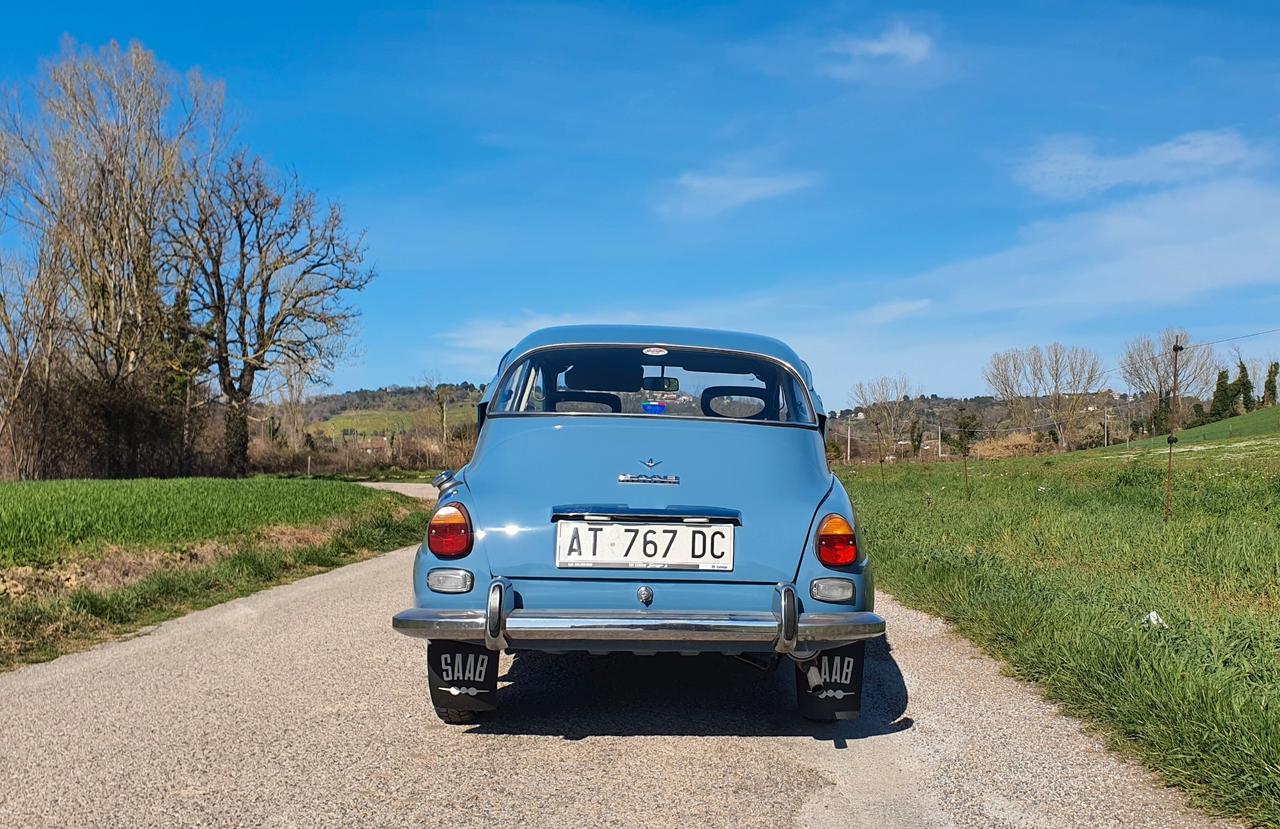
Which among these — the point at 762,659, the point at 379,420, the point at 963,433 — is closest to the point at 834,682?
the point at 762,659

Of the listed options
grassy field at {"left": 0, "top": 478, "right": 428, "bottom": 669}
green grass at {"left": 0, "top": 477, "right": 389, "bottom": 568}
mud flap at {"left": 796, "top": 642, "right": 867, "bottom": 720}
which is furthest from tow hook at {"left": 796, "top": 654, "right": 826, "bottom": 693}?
green grass at {"left": 0, "top": 477, "right": 389, "bottom": 568}

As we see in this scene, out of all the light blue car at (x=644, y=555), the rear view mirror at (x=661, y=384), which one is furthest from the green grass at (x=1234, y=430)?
the light blue car at (x=644, y=555)

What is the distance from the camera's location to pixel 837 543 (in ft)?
12.5

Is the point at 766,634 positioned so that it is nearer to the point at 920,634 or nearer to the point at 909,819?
the point at 909,819

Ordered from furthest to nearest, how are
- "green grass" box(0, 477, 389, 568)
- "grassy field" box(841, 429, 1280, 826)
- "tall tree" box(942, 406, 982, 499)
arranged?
1. "tall tree" box(942, 406, 982, 499)
2. "green grass" box(0, 477, 389, 568)
3. "grassy field" box(841, 429, 1280, 826)

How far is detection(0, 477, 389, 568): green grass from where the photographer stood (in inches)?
422

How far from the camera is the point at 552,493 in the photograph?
12.5ft

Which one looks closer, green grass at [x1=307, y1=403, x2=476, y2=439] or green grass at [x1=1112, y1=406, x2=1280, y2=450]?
green grass at [x1=1112, y1=406, x2=1280, y2=450]

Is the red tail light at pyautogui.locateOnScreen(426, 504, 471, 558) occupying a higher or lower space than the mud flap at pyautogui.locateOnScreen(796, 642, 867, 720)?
higher

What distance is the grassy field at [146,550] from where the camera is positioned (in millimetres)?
6848

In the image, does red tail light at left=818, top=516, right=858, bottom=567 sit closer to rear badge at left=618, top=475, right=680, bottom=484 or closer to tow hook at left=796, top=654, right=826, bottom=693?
tow hook at left=796, top=654, right=826, bottom=693

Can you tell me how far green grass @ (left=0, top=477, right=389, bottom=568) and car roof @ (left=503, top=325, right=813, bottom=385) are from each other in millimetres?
7668

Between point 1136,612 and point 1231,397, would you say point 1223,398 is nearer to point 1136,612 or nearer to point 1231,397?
point 1231,397

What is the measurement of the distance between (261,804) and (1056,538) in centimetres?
905
